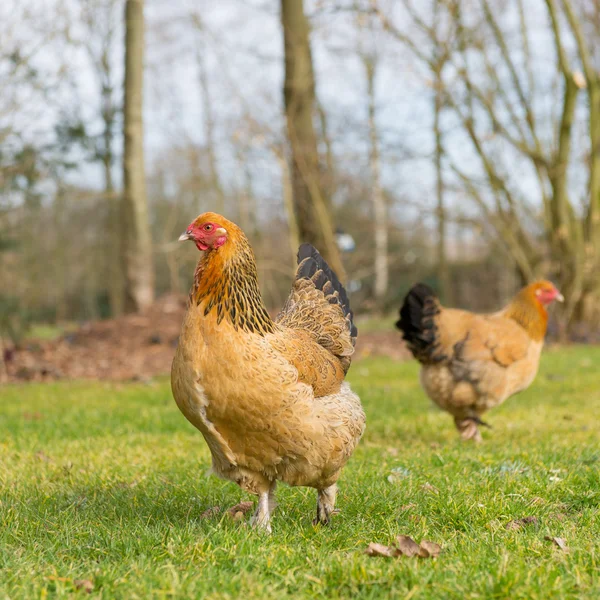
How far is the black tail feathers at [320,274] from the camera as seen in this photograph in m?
4.43

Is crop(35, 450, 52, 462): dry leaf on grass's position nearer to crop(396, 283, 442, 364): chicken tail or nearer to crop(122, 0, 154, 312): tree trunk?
crop(396, 283, 442, 364): chicken tail

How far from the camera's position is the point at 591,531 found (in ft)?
10.6

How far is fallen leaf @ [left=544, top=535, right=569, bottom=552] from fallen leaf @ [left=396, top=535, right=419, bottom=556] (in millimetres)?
645

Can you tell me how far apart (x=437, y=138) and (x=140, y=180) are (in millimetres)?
6362

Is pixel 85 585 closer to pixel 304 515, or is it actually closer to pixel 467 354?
pixel 304 515

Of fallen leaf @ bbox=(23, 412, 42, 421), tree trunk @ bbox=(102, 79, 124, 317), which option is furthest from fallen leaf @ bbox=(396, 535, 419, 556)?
tree trunk @ bbox=(102, 79, 124, 317)

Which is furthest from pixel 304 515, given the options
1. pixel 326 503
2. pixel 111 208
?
pixel 111 208

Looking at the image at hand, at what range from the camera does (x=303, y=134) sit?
12.2 metres

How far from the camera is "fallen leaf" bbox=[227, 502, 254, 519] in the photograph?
12.8ft

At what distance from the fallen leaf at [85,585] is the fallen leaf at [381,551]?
1.16 metres

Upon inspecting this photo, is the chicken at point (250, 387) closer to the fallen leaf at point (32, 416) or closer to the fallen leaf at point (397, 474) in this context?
the fallen leaf at point (397, 474)

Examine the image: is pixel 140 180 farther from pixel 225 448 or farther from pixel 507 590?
pixel 507 590

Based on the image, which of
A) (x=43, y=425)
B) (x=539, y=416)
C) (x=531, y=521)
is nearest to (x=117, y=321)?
(x=43, y=425)

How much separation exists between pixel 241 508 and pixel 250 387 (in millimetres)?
1217
